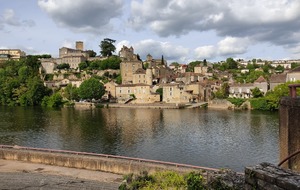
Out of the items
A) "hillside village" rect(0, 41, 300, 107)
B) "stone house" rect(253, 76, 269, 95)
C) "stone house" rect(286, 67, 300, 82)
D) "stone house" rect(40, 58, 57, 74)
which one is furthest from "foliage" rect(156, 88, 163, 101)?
"stone house" rect(40, 58, 57, 74)

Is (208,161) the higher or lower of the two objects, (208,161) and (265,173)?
the lower

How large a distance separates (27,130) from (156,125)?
1919 cm

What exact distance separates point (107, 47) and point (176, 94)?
58065 millimetres

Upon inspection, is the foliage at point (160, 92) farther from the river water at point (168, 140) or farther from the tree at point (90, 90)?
the river water at point (168, 140)

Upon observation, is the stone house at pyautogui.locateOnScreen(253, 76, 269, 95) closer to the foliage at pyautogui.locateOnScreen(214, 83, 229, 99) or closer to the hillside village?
the hillside village

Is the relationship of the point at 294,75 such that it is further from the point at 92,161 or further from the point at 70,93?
the point at 70,93

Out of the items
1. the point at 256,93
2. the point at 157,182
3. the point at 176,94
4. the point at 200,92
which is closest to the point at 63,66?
the point at 176,94

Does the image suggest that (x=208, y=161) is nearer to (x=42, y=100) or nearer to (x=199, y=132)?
(x=199, y=132)

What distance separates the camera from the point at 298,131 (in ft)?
27.2

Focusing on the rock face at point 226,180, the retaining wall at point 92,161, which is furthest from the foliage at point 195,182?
the retaining wall at point 92,161

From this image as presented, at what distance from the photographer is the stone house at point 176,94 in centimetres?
8456

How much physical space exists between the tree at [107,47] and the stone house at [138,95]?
4298 centimetres

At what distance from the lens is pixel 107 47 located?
432ft

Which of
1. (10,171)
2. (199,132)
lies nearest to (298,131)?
(10,171)
